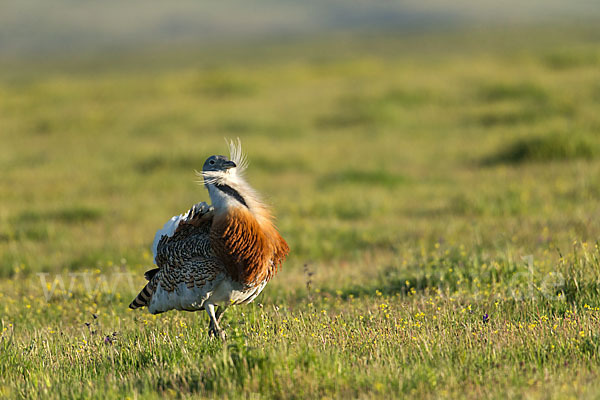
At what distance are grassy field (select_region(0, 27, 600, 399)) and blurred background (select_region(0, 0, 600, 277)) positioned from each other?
69 millimetres

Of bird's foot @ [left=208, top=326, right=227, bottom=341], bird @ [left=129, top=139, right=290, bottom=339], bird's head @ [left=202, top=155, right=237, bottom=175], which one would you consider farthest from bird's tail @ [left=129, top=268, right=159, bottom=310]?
bird's head @ [left=202, top=155, right=237, bottom=175]

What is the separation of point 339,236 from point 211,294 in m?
4.49

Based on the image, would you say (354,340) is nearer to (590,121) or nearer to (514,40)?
(590,121)

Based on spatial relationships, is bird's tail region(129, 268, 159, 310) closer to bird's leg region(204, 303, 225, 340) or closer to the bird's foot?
bird's leg region(204, 303, 225, 340)

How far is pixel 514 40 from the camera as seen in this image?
125500mm

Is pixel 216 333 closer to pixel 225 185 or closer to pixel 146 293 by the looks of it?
pixel 146 293

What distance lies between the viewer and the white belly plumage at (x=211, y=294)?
531 cm

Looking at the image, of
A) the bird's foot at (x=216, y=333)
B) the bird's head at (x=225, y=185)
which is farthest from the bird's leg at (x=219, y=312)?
the bird's head at (x=225, y=185)

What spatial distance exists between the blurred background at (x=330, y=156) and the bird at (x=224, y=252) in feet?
10.5

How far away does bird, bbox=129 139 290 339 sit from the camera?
5.24 meters

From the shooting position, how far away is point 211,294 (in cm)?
540

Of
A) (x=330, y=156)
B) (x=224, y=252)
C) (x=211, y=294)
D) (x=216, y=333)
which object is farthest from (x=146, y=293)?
(x=330, y=156)

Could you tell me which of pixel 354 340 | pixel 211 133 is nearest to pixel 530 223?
pixel 354 340

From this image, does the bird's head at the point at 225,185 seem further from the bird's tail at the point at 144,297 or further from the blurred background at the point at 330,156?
the blurred background at the point at 330,156
